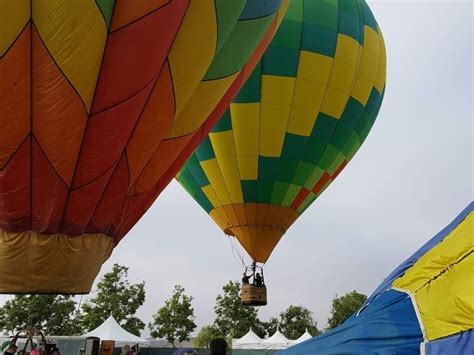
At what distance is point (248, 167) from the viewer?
30.7 feet

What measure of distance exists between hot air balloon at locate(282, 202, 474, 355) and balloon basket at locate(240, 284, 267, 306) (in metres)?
7.08

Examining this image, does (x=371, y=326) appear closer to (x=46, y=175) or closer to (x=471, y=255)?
(x=471, y=255)

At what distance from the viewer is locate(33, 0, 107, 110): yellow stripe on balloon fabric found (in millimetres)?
3506

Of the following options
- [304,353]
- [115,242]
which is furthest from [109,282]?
[304,353]

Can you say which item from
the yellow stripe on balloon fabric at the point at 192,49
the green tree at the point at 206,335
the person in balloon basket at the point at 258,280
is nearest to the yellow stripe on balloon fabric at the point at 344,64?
the person in balloon basket at the point at 258,280

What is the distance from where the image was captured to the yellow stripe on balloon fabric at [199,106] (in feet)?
15.8

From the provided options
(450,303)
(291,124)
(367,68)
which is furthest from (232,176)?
(450,303)

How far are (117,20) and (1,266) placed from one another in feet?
7.28

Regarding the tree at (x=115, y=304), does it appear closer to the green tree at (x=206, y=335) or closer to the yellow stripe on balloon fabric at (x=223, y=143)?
the green tree at (x=206, y=335)

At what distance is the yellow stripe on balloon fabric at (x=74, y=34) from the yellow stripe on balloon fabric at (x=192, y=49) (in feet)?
2.32

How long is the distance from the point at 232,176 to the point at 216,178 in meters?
0.35

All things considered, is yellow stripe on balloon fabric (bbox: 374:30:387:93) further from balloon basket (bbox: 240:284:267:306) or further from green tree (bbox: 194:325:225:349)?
green tree (bbox: 194:325:225:349)

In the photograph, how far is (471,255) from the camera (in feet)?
6.75

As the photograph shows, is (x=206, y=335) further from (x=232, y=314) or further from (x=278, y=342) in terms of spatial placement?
(x=278, y=342)
